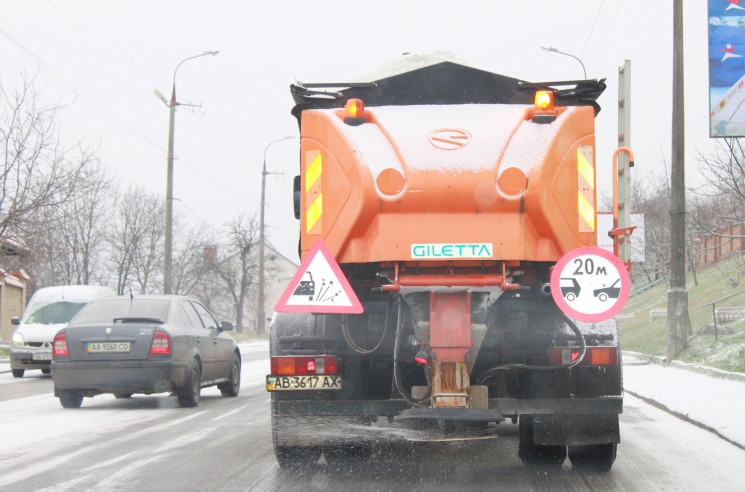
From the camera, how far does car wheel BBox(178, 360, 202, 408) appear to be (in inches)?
448

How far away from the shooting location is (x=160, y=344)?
36.2 feet

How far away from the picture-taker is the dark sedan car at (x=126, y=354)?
1091 centimetres

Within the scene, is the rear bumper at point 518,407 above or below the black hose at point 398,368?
below

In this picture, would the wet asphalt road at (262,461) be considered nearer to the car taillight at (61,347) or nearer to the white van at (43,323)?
Result: the car taillight at (61,347)

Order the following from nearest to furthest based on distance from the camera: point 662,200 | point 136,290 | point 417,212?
1. point 417,212
2. point 662,200
3. point 136,290

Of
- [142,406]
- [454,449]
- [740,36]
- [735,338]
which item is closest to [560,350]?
[454,449]

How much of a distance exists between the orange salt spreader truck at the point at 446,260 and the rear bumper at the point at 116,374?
495 cm

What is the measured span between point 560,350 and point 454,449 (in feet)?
7.96

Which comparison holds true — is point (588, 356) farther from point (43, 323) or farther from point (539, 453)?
point (43, 323)

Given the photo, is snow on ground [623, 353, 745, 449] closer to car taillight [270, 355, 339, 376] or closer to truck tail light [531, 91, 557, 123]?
truck tail light [531, 91, 557, 123]

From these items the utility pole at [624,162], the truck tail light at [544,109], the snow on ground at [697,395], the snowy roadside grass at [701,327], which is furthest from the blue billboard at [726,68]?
the truck tail light at [544,109]

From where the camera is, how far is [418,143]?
18.8 feet

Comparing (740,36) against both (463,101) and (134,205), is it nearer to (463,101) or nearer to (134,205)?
(463,101)

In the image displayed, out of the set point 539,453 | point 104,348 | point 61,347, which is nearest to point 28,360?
point 61,347
